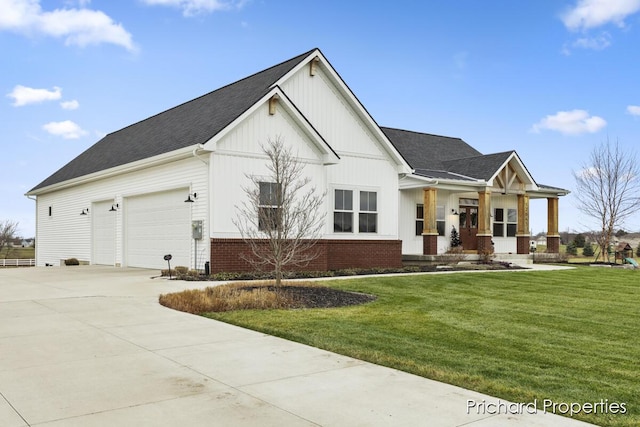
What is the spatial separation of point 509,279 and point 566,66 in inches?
426

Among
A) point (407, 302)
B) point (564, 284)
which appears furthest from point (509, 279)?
point (407, 302)

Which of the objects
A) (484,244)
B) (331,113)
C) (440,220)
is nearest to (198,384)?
(331,113)

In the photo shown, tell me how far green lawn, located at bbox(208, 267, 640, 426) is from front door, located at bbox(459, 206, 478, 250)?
12548mm

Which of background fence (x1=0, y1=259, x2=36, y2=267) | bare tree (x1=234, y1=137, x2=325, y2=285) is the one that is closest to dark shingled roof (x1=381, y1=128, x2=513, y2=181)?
bare tree (x1=234, y1=137, x2=325, y2=285)

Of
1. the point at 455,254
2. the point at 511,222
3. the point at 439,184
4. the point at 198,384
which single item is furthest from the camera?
the point at 511,222

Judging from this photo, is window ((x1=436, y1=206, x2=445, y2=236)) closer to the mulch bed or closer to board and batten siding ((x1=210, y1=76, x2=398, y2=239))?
board and batten siding ((x1=210, y1=76, x2=398, y2=239))

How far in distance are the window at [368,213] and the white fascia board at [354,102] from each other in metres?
1.65

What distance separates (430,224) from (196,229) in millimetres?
11013

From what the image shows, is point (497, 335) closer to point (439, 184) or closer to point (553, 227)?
point (439, 184)

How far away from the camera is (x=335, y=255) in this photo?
20.3 m

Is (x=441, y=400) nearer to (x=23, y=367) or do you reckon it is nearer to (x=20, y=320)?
(x=23, y=367)

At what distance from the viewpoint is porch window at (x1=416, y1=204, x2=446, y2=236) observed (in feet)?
85.6

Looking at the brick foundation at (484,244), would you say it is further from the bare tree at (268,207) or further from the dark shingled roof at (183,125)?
the dark shingled roof at (183,125)

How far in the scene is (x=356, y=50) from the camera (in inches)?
862
